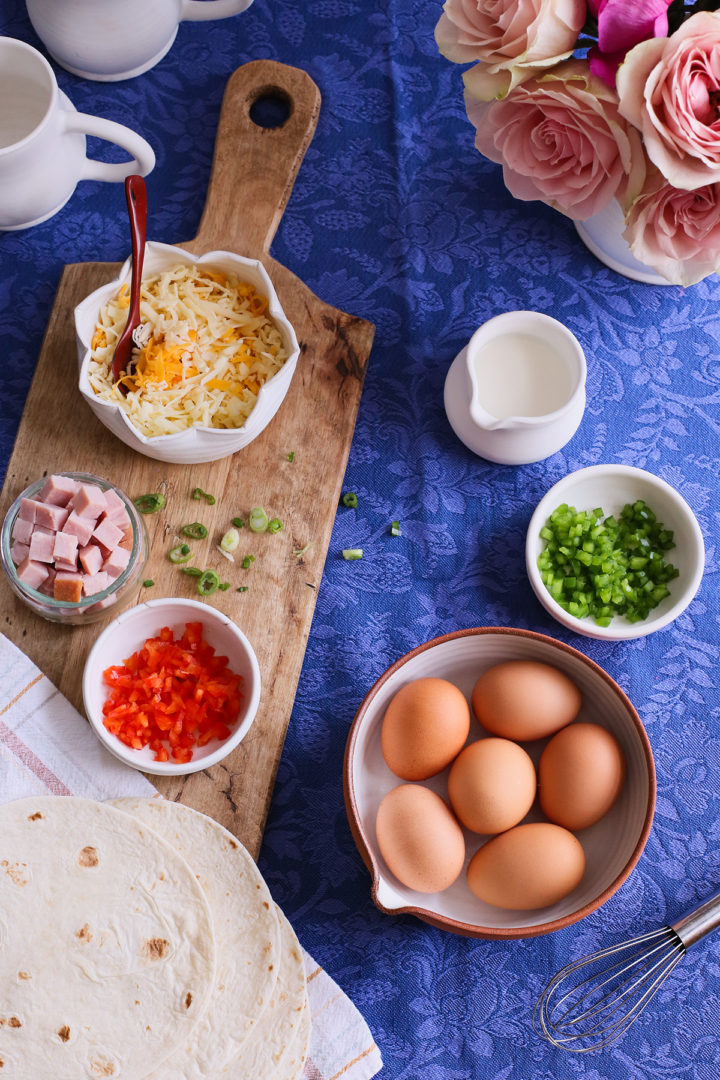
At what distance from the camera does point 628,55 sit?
42.4 inches

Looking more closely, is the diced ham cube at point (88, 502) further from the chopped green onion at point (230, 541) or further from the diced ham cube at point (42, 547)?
the chopped green onion at point (230, 541)

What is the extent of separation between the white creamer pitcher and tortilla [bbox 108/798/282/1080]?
30.6 inches

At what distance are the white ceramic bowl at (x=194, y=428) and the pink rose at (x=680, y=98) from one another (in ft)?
2.09

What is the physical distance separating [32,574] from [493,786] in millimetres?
787

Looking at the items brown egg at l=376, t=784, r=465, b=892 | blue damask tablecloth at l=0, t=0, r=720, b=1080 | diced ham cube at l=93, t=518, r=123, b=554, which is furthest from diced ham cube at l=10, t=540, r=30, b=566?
brown egg at l=376, t=784, r=465, b=892

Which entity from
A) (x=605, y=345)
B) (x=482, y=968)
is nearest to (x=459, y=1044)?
(x=482, y=968)

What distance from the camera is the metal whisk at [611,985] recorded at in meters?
1.49

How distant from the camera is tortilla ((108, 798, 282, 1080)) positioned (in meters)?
1.34

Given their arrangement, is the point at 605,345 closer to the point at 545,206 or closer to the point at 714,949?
the point at 545,206

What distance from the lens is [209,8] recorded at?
1.68 meters

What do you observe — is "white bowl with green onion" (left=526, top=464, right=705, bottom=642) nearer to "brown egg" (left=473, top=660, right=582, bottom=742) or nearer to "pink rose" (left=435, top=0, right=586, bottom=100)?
"brown egg" (left=473, top=660, right=582, bottom=742)

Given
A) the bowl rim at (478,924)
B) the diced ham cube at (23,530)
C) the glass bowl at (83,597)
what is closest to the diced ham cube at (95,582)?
the glass bowl at (83,597)

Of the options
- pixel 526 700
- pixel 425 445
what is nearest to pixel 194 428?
pixel 425 445

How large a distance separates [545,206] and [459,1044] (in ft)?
4.91
